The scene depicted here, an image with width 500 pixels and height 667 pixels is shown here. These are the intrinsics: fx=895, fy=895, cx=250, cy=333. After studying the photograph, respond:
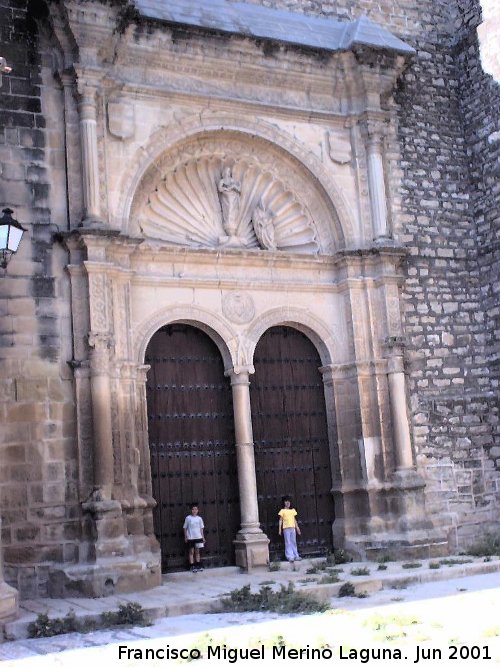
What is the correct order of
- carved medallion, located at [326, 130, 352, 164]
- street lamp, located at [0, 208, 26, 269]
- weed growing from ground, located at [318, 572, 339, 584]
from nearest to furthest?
street lamp, located at [0, 208, 26, 269] < weed growing from ground, located at [318, 572, 339, 584] < carved medallion, located at [326, 130, 352, 164]

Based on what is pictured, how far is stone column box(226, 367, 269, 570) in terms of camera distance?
10188 millimetres

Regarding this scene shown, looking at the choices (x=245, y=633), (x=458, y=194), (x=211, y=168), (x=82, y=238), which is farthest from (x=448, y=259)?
(x=245, y=633)

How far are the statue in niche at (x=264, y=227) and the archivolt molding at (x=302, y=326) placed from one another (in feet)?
2.79

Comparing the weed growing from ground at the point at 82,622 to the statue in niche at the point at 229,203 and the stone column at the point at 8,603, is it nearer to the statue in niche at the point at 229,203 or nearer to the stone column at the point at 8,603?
the stone column at the point at 8,603

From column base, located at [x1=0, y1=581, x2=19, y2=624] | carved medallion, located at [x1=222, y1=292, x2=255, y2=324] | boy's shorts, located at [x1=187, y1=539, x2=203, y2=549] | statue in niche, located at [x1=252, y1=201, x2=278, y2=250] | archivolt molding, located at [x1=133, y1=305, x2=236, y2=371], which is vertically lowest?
column base, located at [x1=0, y1=581, x2=19, y2=624]

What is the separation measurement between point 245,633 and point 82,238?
482 cm

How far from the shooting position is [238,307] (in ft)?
35.6

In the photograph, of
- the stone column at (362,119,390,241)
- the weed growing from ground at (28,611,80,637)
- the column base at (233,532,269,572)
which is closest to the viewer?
the weed growing from ground at (28,611,80,637)

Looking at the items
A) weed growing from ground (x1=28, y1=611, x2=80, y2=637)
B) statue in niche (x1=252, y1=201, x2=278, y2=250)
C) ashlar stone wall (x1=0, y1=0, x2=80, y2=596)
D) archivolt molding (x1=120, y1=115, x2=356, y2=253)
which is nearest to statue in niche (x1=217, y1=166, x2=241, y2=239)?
statue in niche (x1=252, y1=201, x2=278, y2=250)

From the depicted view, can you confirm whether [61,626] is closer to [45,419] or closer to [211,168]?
[45,419]

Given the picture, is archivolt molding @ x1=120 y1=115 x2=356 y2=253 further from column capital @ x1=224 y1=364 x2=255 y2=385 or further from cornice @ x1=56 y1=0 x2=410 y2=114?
column capital @ x1=224 y1=364 x2=255 y2=385

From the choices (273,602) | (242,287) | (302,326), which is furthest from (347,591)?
(242,287)

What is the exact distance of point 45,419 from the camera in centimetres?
938

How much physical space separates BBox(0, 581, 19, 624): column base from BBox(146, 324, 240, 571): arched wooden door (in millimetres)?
2798
